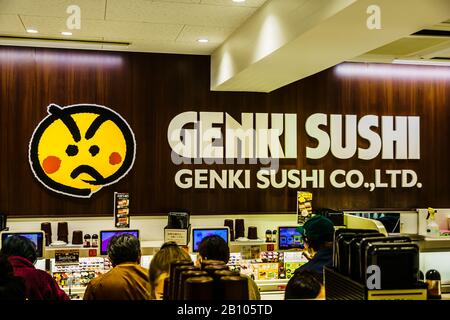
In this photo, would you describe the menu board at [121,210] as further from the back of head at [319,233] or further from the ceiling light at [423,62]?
the ceiling light at [423,62]

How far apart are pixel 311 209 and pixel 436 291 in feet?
13.7

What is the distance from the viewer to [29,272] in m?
3.09

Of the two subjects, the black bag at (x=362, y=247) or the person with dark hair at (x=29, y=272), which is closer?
the black bag at (x=362, y=247)

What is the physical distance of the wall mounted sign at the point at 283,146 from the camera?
6.43 m

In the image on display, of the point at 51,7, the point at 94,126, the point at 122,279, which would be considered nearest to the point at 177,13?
the point at 51,7

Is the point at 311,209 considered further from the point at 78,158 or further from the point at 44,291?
the point at 44,291

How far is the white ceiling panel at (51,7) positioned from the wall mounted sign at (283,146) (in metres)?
2.05

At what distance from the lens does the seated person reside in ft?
8.26

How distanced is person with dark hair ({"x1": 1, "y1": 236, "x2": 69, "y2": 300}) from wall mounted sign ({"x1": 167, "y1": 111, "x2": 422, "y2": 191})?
10.6 ft

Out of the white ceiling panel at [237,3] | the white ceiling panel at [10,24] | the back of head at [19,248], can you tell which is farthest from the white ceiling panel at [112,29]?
the back of head at [19,248]

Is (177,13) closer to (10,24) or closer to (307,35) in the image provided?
(307,35)

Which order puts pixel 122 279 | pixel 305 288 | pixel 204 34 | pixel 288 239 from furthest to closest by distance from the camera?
pixel 288 239, pixel 204 34, pixel 122 279, pixel 305 288

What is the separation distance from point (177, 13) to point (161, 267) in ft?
8.61

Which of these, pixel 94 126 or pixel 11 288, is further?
pixel 94 126
